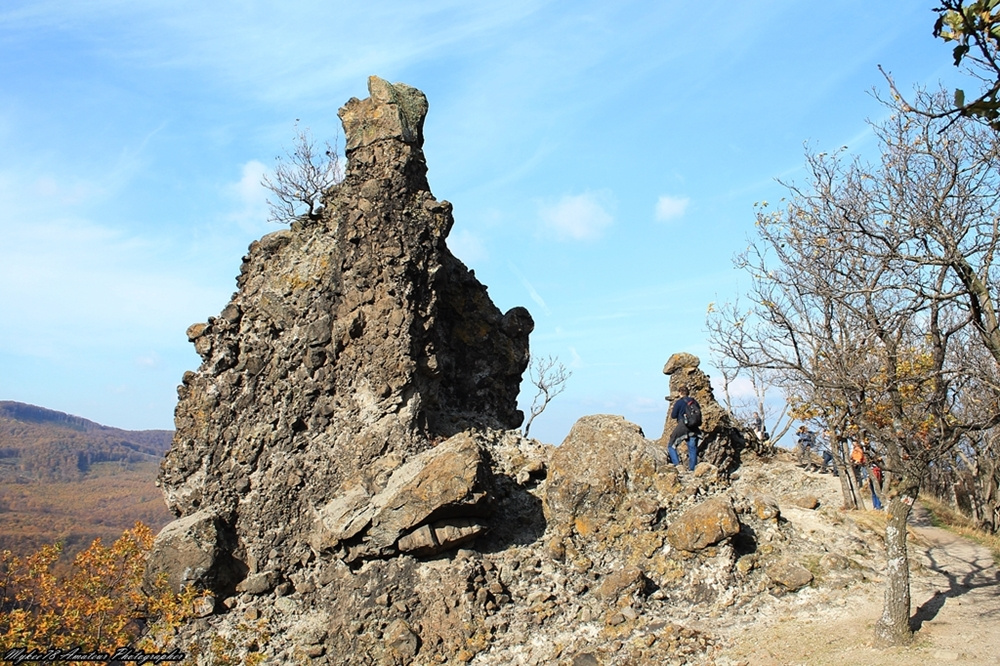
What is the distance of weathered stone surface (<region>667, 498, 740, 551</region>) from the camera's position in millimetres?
11594

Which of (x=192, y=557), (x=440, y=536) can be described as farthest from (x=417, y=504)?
(x=192, y=557)

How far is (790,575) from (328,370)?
28.0 ft

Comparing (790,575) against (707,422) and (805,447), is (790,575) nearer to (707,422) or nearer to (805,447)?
(707,422)

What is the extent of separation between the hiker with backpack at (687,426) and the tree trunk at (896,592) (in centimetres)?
570

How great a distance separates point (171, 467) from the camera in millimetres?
13914

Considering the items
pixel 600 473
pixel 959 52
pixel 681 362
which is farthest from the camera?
pixel 681 362

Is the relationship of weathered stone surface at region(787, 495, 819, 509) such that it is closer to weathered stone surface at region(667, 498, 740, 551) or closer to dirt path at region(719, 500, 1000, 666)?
dirt path at region(719, 500, 1000, 666)

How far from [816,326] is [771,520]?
15.4 ft

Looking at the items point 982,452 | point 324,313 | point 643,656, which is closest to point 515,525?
point 643,656

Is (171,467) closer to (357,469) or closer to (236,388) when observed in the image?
(236,388)

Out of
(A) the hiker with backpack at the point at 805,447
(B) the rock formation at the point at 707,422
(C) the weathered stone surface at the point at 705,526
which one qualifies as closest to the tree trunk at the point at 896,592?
(C) the weathered stone surface at the point at 705,526

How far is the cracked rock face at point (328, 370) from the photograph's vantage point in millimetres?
13188

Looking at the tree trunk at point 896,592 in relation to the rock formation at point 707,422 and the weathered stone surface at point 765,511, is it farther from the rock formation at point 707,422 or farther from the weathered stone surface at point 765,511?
the rock formation at point 707,422

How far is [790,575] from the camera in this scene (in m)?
11.4
